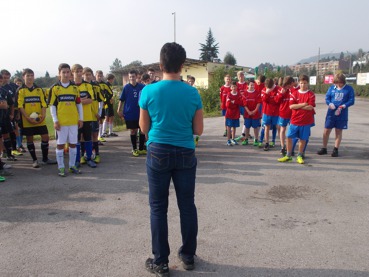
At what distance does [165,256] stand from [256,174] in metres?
3.73

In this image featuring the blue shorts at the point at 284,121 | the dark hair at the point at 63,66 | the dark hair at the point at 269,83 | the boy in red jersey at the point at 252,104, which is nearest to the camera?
the dark hair at the point at 63,66

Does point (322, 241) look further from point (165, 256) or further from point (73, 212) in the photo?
point (73, 212)

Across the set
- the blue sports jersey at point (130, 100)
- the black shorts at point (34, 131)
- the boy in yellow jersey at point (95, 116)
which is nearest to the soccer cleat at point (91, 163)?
the boy in yellow jersey at point (95, 116)

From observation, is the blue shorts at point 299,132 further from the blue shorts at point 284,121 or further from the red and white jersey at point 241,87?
the red and white jersey at point 241,87

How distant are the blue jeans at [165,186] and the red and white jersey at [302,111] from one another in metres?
4.76

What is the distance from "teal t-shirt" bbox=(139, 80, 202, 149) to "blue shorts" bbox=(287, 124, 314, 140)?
4784 mm

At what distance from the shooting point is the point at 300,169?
669cm

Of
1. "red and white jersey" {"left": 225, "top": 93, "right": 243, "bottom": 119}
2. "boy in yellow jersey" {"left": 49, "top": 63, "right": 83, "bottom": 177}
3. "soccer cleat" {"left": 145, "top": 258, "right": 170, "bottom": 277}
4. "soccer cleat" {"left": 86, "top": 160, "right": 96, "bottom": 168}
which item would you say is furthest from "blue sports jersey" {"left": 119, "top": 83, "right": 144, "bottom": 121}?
"soccer cleat" {"left": 145, "top": 258, "right": 170, "bottom": 277}

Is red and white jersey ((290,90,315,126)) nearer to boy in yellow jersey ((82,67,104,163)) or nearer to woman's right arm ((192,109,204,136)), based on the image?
boy in yellow jersey ((82,67,104,163))

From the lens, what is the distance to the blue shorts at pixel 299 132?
23.3 feet

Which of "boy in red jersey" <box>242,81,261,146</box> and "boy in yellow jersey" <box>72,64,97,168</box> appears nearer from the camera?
"boy in yellow jersey" <box>72,64,97,168</box>

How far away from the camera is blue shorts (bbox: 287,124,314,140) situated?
7109 millimetres

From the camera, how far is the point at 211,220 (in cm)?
426

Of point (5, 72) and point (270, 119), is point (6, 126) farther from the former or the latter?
point (270, 119)
